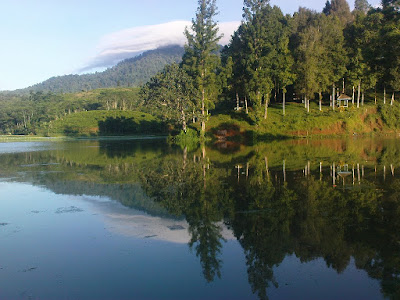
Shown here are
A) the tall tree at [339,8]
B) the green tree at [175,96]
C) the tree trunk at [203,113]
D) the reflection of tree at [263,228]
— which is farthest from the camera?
the tall tree at [339,8]

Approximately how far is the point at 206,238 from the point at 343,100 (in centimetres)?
6255

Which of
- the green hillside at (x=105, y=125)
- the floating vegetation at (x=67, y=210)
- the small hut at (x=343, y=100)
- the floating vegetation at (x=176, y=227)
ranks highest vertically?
the small hut at (x=343, y=100)

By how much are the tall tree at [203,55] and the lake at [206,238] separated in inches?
1575

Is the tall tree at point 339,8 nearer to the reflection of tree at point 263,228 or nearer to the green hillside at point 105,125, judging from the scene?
the green hillside at point 105,125

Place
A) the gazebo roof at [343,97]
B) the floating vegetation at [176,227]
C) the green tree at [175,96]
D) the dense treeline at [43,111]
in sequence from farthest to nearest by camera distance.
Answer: the dense treeline at [43,111]
the gazebo roof at [343,97]
the green tree at [175,96]
the floating vegetation at [176,227]

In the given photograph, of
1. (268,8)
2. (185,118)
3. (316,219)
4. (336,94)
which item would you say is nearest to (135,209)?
(316,219)

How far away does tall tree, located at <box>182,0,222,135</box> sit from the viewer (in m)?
58.4

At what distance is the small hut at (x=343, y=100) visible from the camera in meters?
63.7

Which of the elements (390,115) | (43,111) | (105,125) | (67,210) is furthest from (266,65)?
(43,111)

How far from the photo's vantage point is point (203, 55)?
58938mm

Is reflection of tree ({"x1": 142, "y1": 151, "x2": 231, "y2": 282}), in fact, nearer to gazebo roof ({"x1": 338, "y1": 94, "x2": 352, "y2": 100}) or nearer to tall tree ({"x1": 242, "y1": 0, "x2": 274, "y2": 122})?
tall tree ({"x1": 242, "y1": 0, "x2": 274, "y2": 122})

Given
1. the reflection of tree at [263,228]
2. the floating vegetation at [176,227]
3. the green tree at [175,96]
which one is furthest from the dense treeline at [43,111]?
the floating vegetation at [176,227]

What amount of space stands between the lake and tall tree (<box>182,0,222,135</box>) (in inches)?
1575

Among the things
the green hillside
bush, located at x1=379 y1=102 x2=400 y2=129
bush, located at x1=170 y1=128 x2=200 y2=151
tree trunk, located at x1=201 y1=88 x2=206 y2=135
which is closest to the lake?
bush, located at x1=170 y1=128 x2=200 y2=151
